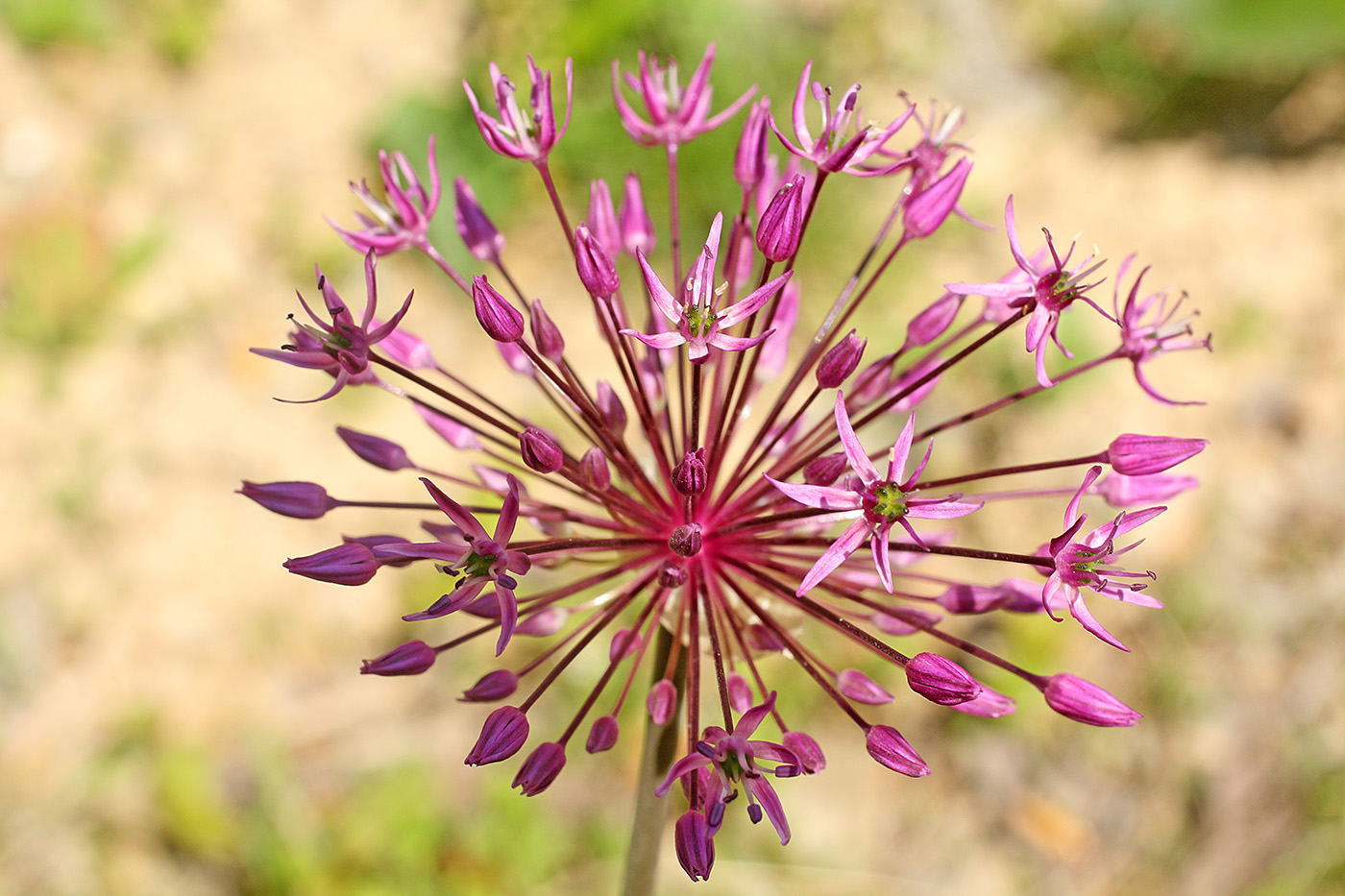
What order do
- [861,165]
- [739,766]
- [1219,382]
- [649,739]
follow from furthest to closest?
[1219,382] → [861,165] → [649,739] → [739,766]

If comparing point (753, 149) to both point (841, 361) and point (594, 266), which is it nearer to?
point (594, 266)

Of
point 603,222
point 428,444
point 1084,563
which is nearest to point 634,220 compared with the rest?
point 603,222

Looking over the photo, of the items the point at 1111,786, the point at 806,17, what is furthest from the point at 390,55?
the point at 1111,786

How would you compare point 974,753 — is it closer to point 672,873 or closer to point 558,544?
point 672,873

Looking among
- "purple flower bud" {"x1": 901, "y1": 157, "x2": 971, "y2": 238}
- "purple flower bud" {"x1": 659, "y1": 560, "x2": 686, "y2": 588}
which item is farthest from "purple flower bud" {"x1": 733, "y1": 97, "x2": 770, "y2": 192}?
"purple flower bud" {"x1": 659, "y1": 560, "x2": 686, "y2": 588}

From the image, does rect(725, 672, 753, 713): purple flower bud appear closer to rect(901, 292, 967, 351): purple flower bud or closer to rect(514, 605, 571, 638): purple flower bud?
rect(514, 605, 571, 638): purple flower bud

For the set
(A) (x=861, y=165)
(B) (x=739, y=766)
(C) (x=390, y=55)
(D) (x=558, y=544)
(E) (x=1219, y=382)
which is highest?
(C) (x=390, y=55)
